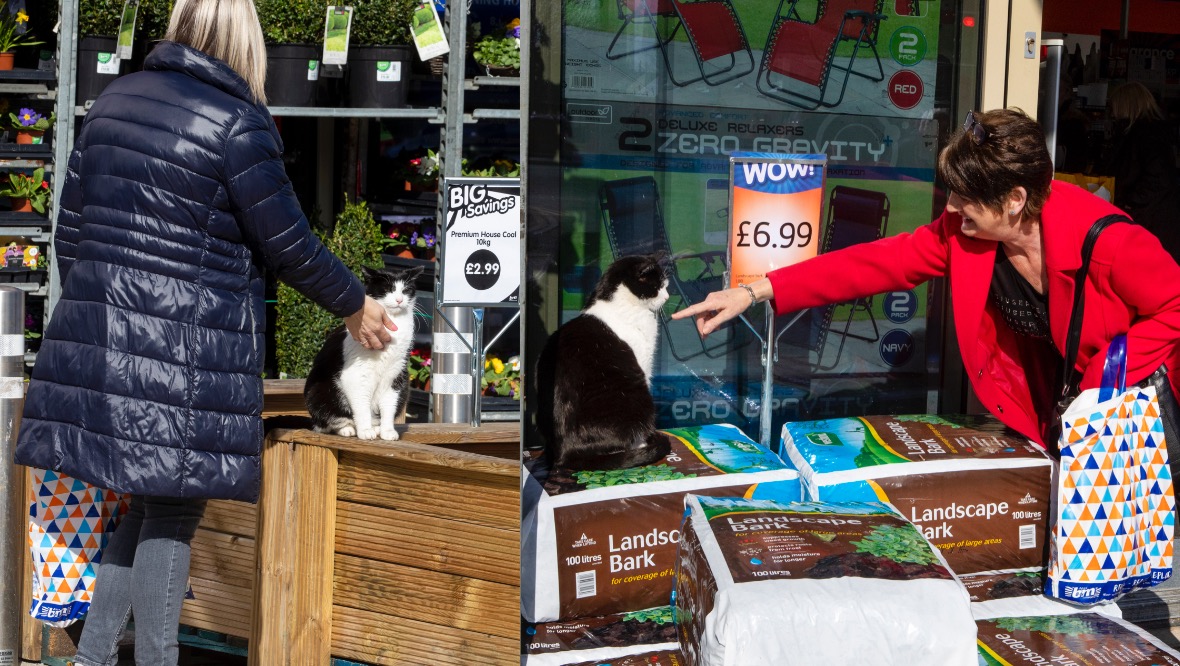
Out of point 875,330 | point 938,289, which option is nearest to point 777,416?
point 875,330

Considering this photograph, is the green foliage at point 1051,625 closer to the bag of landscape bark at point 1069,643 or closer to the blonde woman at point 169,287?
the bag of landscape bark at point 1069,643

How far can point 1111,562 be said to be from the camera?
2717 mm

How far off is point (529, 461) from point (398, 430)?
0.43 m

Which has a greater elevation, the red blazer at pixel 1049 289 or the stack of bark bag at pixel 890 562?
the red blazer at pixel 1049 289

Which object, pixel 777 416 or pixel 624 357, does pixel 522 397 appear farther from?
pixel 777 416

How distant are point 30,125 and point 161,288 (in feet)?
14.0

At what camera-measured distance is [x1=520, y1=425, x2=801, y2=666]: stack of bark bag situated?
104 inches

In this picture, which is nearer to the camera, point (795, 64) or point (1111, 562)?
point (1111, 562)

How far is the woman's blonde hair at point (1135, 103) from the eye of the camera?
15.9 feet

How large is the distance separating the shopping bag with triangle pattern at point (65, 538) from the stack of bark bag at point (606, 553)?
3.66ft

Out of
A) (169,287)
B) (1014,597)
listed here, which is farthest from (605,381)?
(1014,597)

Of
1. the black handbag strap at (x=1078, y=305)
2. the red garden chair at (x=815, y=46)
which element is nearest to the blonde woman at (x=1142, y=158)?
the red garden chair at (x=815, y=46)

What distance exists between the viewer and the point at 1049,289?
9.02ft

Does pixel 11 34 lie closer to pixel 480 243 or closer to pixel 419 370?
pixel 419 370
